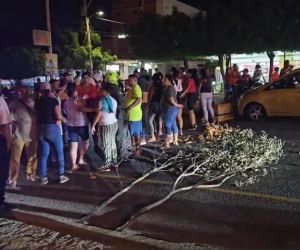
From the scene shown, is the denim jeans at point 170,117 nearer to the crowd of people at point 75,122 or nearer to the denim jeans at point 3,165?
the crowd of people at point 75,122

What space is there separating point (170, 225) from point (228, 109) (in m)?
9.23

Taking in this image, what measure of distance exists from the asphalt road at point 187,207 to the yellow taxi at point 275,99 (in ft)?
16.2

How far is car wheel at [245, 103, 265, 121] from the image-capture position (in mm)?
13469

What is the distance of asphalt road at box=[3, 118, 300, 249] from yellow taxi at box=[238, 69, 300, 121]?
16.2ft

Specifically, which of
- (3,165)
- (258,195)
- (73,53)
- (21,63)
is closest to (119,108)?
(3,165)

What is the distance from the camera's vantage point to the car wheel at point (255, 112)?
1347 centimetres

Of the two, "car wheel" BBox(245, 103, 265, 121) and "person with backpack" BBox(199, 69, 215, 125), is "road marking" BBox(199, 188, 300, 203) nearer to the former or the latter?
"person with backpack" BBox(199, 69, 215, 125)

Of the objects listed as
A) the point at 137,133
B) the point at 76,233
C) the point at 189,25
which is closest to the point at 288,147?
the point at 137,133

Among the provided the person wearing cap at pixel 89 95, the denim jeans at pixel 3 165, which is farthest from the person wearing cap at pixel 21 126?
the person wearing cap at pixel 89 95

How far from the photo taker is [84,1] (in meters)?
31.9

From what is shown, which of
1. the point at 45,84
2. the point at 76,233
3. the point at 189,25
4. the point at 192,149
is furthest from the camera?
the point at 189,25

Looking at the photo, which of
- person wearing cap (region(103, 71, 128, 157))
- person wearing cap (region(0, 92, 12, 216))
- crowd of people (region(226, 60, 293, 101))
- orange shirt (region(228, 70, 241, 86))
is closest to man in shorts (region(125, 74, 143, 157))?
person wearing cap (region(103, 71, 128, 157))

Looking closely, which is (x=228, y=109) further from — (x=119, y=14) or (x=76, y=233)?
(x=119, y=14)

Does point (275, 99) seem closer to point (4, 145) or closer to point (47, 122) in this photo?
point (47, 122)
